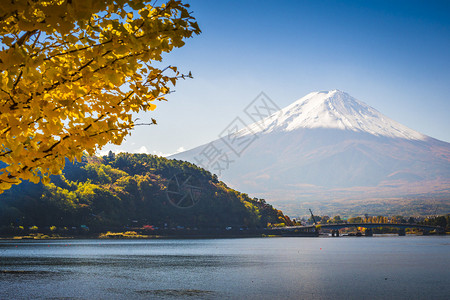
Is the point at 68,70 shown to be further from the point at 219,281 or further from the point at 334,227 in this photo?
the point at 334,227

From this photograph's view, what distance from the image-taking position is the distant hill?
302 ft

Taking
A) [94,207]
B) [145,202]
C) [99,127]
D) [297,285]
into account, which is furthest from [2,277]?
[145,202]

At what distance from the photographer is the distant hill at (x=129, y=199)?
9212cm

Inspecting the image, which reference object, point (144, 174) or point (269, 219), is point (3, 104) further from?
point (269, 219)

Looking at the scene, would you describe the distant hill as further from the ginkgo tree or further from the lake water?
the ginkgo tree

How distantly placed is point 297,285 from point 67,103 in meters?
31.3

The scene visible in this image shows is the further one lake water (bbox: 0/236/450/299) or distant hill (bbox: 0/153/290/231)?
distant hill (bbox: 0/153/290/231)

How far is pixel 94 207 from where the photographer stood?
10244 centimetres

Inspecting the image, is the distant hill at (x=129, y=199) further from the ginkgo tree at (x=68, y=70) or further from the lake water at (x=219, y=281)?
the ginkgo tree at (x=68, y=70)

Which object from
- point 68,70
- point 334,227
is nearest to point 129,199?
point 334,227

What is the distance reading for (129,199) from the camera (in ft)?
360

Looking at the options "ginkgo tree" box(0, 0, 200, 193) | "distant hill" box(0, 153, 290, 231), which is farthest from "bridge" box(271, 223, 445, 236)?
"ginkgo tree" box(0, 0, 200, 193)

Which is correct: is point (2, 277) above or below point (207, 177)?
below

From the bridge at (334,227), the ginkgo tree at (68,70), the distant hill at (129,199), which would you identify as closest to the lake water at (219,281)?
the ginkgo tree at (68,70)
